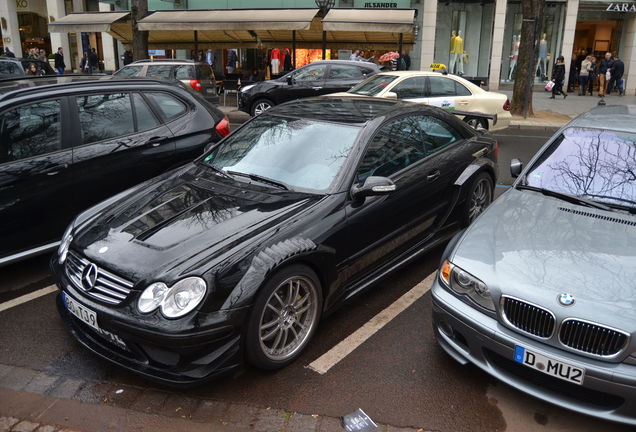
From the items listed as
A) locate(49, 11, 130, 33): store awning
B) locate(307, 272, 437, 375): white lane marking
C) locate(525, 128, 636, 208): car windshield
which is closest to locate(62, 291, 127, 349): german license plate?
locate(307, 272, 437, 375): white lane marking

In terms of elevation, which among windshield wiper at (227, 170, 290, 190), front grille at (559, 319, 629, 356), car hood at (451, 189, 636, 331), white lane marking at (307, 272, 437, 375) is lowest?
white lane marking at (307, 272, 437, 375)

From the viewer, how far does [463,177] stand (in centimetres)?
523

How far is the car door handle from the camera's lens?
15.7ft

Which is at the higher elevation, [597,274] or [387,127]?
[387,127]

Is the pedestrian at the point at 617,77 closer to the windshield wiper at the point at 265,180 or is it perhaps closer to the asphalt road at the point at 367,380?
the asphalt road at the point at 367,380

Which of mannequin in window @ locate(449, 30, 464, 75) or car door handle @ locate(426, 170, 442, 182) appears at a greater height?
mannequin in window @ locate(449, 30, 464, 75)

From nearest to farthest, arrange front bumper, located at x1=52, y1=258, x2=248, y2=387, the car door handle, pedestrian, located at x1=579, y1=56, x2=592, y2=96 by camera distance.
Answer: front bumper, located at x1=52, y1=258, x2=248, y2=387 < the car door handle < pedestrian, located at x1=579, y1=56, x2=592, y2=96

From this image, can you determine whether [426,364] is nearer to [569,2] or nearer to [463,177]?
[463,177]

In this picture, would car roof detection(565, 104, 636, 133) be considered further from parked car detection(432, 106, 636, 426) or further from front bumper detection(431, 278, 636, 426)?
front bumper detection(431, 278, 636, 426)

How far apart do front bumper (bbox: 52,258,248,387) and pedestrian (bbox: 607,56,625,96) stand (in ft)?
80.7

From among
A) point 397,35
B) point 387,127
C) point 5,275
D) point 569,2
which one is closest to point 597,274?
point 387,127

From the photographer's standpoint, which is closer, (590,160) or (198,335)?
(198,335)

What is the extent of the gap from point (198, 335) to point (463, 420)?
1.60m

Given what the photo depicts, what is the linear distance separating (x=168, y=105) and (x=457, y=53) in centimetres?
2199
